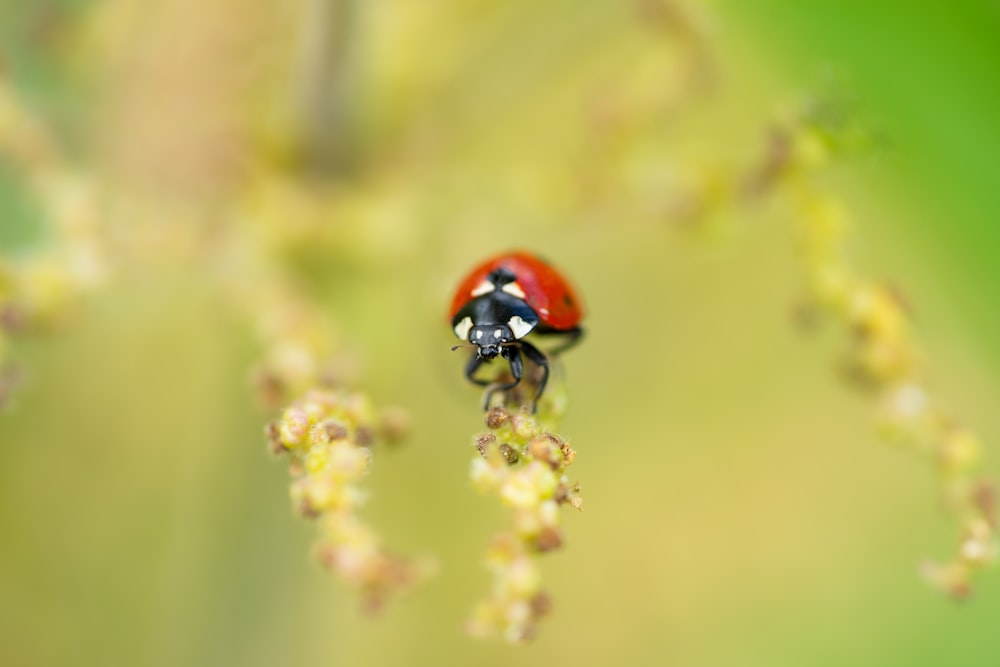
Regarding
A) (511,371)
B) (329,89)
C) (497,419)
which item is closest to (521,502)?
(497,419)

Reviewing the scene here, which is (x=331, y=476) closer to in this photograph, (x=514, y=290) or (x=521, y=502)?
(x=521, y=502)

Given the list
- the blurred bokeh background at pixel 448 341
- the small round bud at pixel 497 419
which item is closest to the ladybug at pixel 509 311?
the small round bud at pixel 497 419

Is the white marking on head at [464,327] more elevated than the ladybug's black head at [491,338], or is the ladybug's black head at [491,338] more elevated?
the white marking on head at [464,327]

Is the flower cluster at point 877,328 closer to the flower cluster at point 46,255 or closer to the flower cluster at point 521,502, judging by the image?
the flower cluster at point 521,502

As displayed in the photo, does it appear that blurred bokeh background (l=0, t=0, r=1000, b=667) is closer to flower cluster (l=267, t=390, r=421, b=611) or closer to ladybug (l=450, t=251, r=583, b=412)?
ladybug (l=450, t=251, r=583, b=412)

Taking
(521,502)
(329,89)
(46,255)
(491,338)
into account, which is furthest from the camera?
(329,89)

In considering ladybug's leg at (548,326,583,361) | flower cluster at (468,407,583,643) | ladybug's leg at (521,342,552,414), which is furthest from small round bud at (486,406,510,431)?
ladybug's leg at (548,326,583,361)

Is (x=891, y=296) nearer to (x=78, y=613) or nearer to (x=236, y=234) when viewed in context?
(x=236, y=234)
